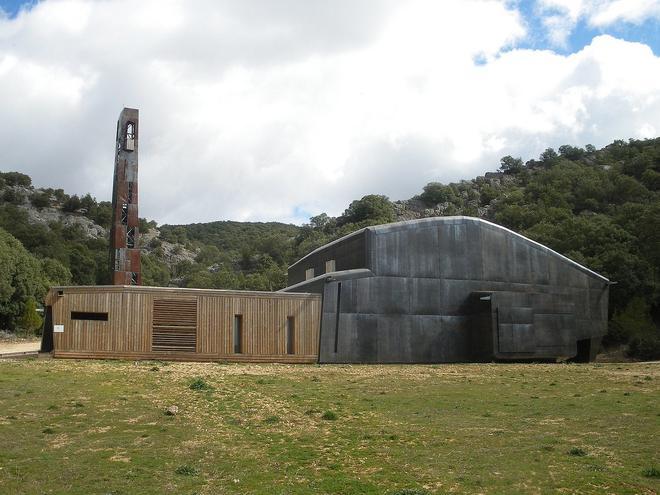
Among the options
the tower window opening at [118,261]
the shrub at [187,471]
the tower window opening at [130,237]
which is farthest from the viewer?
the tower window opening at [130,237]

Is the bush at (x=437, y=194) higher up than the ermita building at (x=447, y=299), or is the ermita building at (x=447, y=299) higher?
the bush at (x=437, y=194)

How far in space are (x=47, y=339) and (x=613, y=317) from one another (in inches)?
1539

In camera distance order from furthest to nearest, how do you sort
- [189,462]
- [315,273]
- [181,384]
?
[315,273], [181,384], [189,462]

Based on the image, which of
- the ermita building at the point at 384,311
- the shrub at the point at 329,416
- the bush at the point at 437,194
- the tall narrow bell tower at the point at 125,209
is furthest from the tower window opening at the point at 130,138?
the bush at the point at 437,194

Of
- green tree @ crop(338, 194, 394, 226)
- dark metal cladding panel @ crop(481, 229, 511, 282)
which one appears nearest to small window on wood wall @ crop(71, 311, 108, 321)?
dark metal cladding panel @ crop(481, 229, 511, 282)

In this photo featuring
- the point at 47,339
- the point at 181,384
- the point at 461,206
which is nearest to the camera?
the point at 181,384

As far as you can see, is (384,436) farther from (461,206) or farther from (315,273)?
(461,206)

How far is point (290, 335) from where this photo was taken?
32.0m

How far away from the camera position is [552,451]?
13.1m

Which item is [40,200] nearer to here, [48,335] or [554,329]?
[48,335]

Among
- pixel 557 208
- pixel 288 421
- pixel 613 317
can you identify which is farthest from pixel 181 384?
pixel 557 208

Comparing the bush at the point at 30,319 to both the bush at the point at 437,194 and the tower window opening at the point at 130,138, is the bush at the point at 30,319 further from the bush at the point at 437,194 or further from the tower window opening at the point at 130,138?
the bush at the point at 437,194

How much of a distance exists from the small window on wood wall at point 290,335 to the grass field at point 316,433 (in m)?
6.82

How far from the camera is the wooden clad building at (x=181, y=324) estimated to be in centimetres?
2866
